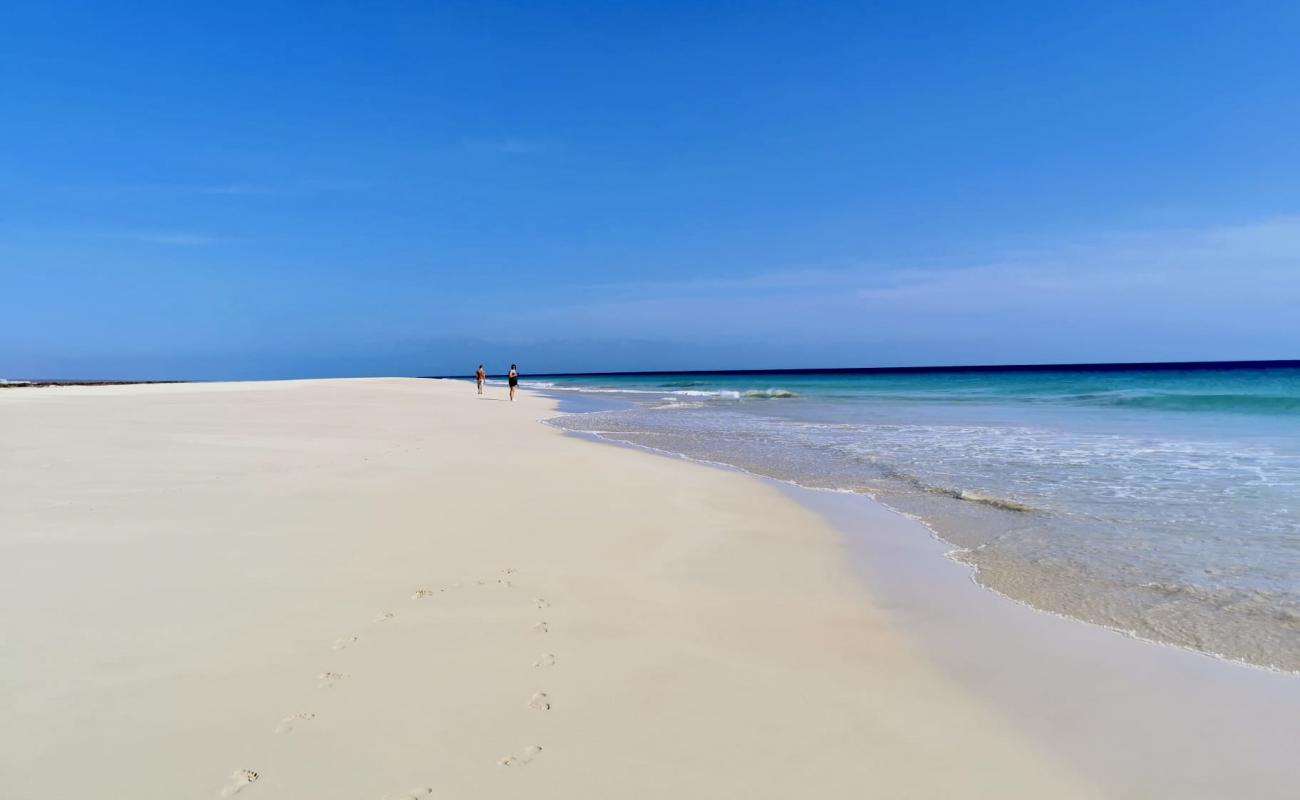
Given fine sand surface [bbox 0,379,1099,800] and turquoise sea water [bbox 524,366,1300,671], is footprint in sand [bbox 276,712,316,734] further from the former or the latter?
turquoise sea water [bbox 524,366,1300,671]

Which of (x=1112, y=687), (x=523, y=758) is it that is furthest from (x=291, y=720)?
(x=1112, y=687)

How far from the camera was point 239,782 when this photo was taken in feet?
9.04

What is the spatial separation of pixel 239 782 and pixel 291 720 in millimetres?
467

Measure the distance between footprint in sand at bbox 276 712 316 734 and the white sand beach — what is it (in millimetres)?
13

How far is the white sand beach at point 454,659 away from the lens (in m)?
2.94

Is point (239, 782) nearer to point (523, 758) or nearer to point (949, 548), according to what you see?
point (523, 758)

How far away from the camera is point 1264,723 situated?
3514 mm

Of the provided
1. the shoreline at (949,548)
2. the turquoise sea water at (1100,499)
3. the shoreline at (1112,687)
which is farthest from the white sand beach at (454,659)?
→ the turquoise sea water at (1100,499)

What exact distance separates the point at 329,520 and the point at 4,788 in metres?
4.31

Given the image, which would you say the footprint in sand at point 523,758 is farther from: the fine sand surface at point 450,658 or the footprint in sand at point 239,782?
the footprint in sand at point 239,782

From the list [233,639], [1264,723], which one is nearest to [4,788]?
[233,639]

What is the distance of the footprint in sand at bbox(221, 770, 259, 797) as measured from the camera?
2.69 metres

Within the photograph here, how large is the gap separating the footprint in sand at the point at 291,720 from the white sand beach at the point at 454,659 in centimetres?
1

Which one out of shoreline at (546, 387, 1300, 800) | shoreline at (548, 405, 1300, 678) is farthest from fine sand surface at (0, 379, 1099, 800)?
shoreline at (548, 405, 1300, 678)
